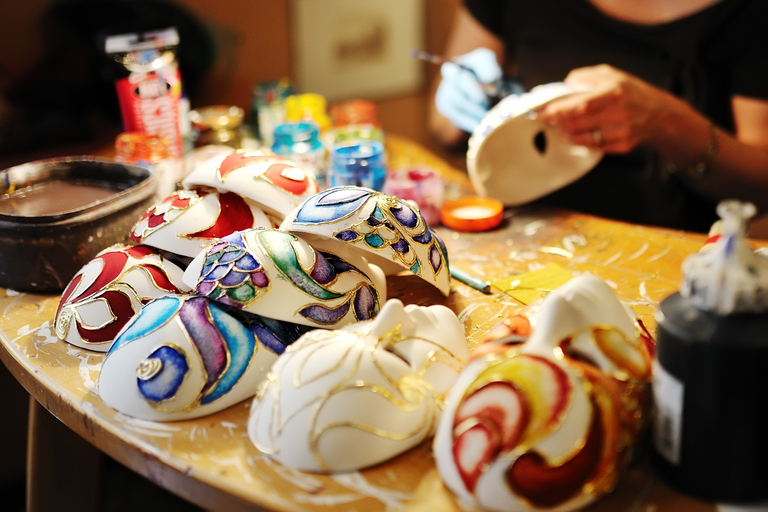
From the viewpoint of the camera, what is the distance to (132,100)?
1374 millimetres

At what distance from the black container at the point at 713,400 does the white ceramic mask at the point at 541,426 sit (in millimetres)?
39

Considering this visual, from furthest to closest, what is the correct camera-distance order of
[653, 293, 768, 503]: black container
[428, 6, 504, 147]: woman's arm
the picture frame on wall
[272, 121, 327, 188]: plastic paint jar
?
the picture frame on wall
[428, 6, 504, 147]: woman's arm
[272, 121, 327, 188]: plastic paint jar
[653, 293, 768, 503]: black container

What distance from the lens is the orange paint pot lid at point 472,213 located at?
3.99 feet

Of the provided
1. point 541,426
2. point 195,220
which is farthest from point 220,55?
point 541,426

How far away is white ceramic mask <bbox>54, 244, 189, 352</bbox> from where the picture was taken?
2.65 feet

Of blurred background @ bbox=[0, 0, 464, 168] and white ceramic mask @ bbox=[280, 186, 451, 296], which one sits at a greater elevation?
white ceramic mask @ bbox=[280, 186, 451, 296]

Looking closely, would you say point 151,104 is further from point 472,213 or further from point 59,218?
point 472,213

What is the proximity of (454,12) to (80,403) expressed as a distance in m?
2.68

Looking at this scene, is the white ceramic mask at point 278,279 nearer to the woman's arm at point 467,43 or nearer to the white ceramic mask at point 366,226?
the white ceramic mask at point 366,226

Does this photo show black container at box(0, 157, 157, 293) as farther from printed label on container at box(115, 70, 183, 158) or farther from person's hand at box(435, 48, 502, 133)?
person's hand at box(435, 48, 502, 133)

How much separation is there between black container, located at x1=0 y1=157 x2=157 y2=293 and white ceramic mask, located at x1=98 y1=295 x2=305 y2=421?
0.32 meters

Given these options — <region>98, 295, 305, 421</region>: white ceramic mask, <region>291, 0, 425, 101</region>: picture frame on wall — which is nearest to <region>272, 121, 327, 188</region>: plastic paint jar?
<region>98, 295, 305, 421</region>: white ceramic mask

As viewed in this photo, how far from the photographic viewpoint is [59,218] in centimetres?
94

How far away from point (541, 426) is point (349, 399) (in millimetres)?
169
